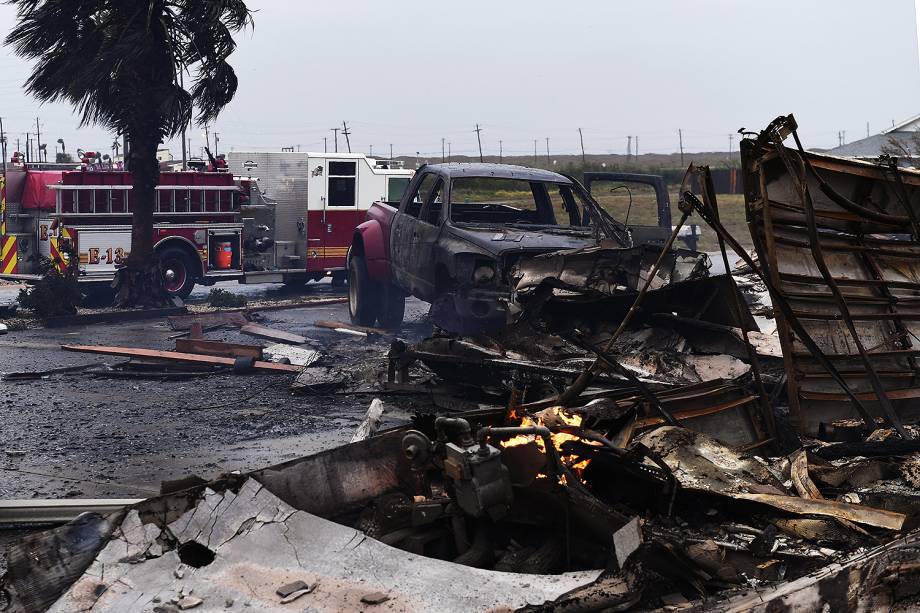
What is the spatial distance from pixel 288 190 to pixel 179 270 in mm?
2421

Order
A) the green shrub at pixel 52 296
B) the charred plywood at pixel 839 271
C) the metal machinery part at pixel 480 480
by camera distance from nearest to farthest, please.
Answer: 1. the metal machinery part at pixel 480 480
2. the charred plywood at pixel 839 271
3. the green shrub at pixel 52 296

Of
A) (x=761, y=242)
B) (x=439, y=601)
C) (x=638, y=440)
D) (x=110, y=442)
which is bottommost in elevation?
(x=110, y=442)

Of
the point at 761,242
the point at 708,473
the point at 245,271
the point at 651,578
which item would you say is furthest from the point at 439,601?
the point at 245,271

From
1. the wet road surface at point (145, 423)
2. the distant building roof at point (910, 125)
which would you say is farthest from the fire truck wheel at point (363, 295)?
the distant building roof at point (910, 125)

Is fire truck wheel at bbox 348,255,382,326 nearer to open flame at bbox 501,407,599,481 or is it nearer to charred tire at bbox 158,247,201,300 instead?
charred tire at bbox 158,247,201,300

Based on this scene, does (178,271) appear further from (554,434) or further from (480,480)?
(480,480)

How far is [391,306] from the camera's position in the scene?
12.6 meters

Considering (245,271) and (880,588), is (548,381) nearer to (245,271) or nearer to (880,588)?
(880,588)

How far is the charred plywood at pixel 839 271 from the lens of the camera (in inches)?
204

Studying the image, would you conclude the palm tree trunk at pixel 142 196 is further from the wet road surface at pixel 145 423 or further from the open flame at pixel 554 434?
the open flame at pixel 554 434

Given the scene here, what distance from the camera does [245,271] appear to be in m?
16.5

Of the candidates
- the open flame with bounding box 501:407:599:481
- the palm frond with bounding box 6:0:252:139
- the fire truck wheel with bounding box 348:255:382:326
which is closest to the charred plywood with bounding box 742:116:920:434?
the open flame with bounding box 501:407:599:481

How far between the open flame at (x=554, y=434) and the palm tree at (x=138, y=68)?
37.7ft

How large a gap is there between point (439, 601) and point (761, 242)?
300 cm
